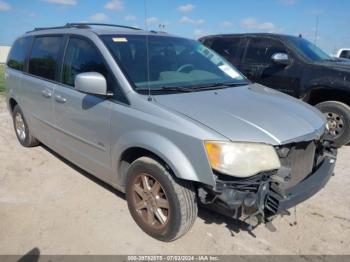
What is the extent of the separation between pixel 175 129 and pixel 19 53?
12.6 ft

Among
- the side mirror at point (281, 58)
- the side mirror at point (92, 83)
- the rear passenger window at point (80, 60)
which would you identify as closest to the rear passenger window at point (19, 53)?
the rear passenger window at point (80, 60)

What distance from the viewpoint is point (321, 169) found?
3.23 meters

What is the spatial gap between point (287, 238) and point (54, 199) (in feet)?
8.21

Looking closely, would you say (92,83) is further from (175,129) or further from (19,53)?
(19,53)

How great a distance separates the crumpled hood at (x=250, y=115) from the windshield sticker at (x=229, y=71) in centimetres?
55

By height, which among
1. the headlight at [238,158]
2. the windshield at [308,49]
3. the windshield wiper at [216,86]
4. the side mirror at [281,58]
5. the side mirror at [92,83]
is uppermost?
the windshield at [308,49]

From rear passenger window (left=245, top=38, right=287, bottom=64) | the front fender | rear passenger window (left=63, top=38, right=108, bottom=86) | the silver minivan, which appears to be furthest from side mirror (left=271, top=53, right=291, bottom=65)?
the front fender

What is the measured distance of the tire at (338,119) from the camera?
5566 millimetres

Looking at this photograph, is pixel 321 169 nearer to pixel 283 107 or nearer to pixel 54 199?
pixel 283 107

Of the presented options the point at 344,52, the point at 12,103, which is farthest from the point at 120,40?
the point at 344,52

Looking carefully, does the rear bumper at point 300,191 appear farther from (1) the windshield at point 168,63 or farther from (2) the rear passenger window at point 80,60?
(2) the rear passenger window at point 80,60

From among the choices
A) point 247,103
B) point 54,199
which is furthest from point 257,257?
point 54,199

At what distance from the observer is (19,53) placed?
5387 millimetres

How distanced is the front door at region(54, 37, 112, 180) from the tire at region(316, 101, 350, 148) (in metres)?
3.89
